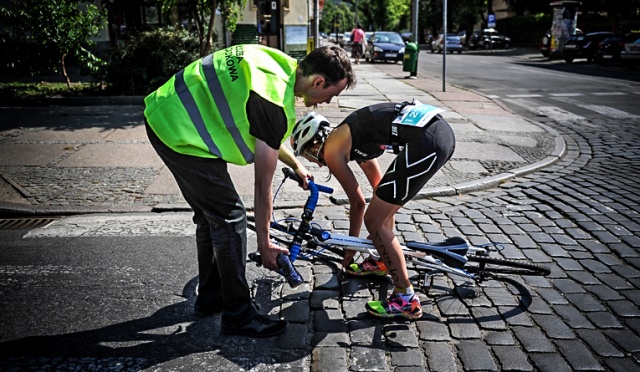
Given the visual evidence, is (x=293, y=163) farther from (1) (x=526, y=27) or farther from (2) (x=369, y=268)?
(1) (x=526, y=27)

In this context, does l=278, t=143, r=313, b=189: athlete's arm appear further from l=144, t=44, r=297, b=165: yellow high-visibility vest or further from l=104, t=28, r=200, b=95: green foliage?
l=104, t=28, r=200, b=95: green foliage

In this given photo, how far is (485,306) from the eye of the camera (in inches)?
144

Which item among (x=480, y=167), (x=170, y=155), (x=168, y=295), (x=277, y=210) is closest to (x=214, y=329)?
(x=168, y=295)

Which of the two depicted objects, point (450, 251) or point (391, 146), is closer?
point (391, 146)

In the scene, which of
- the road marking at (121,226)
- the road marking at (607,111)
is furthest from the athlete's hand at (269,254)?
the road marking at (607,111)

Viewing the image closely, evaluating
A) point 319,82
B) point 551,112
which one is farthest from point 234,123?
point 551,112

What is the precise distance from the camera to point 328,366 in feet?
9.76

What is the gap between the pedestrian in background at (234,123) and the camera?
9.11 feet

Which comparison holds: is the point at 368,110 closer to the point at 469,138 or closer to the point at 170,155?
the point at 170,155

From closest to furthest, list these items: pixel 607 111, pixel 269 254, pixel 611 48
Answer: pixel 269 254 → pixel 607 111 → pixel 611 48

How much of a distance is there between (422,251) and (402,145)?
0.87 metres

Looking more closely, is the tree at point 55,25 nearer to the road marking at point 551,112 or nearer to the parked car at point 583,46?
the road marking at point 551,112

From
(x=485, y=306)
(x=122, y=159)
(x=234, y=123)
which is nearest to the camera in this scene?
(x=234, y=123)

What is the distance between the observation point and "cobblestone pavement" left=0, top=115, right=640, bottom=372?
3047 mm
